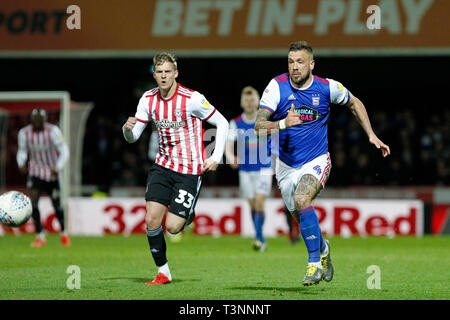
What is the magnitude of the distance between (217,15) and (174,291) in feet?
37.4

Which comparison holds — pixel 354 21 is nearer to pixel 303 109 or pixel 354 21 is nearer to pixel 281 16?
pixel 281 16

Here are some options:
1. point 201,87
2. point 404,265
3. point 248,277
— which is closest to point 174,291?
point 248,277

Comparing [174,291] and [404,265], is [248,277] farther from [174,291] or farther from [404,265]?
[404,265]

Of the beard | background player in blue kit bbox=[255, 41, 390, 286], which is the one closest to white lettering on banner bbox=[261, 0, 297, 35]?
background player in blue kit bbox=[255, 41, 390, 286]

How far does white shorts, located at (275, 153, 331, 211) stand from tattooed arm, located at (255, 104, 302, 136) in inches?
23.8

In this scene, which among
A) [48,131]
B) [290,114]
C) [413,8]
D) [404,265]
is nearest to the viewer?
[290,114]

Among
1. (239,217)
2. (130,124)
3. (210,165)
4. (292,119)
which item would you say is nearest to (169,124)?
(130,124)

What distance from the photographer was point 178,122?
28.1 feet

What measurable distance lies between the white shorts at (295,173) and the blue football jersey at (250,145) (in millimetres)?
4980

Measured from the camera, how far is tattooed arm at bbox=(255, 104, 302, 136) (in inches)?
303

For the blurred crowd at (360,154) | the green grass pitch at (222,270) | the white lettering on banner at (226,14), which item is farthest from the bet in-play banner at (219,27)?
the green grass pitch at (222,270)

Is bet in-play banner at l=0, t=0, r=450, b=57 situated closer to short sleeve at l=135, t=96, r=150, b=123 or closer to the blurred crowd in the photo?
the blurred crowd

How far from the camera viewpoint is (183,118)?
8.58 metres

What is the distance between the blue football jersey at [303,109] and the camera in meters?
8.24
